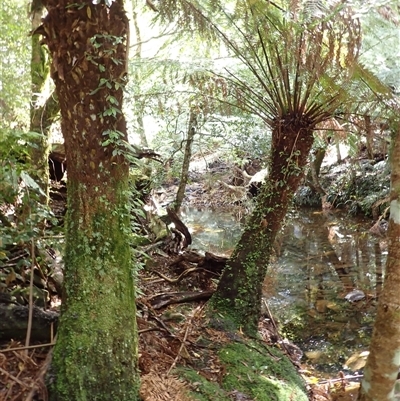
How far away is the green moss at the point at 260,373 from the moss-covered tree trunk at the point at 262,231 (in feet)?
1.08

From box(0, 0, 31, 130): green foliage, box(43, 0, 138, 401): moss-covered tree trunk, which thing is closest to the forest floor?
box(43, 0, 138, 401): moss-covered tree trunk

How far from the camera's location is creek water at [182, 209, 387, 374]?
15.3ft

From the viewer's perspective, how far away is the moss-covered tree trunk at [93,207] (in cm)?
195

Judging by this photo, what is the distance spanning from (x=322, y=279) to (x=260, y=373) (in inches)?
153

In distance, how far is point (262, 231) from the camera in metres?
3.70

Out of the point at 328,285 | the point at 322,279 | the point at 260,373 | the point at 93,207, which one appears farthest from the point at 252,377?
the point at 322,279

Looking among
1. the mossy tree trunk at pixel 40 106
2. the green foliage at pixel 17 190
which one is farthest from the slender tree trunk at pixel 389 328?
the mossy tree trunk at pixel 40 106

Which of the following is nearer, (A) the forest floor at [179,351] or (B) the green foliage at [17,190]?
(A) the forest floor at [179,351]

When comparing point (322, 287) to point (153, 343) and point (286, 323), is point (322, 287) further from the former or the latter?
point (153, 343)

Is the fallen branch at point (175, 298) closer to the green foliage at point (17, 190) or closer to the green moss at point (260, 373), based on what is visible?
the green moss at point (260, 373)

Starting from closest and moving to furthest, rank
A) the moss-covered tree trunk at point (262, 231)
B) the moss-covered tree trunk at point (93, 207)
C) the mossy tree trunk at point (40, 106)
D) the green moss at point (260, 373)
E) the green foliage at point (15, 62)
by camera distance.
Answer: the moss-covered tree trunk at point (93, 207) < the green moss at point (260, 373) < the moss-covered tree trunk at point (262, 231) < the mossy tree trunk at point (40, 106) < the green foliage at point (15, 62)

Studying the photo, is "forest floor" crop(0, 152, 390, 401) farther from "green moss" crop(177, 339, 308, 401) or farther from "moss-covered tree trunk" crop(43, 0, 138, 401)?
"moss-covered tree trunk" crop(43, 0, 138, 401)

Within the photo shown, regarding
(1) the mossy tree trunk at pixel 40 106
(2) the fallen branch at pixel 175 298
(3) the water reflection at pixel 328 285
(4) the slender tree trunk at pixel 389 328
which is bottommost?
(3) the water reflection at pixel 328 285

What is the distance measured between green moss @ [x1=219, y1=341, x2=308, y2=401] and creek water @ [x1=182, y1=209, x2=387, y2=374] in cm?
101
